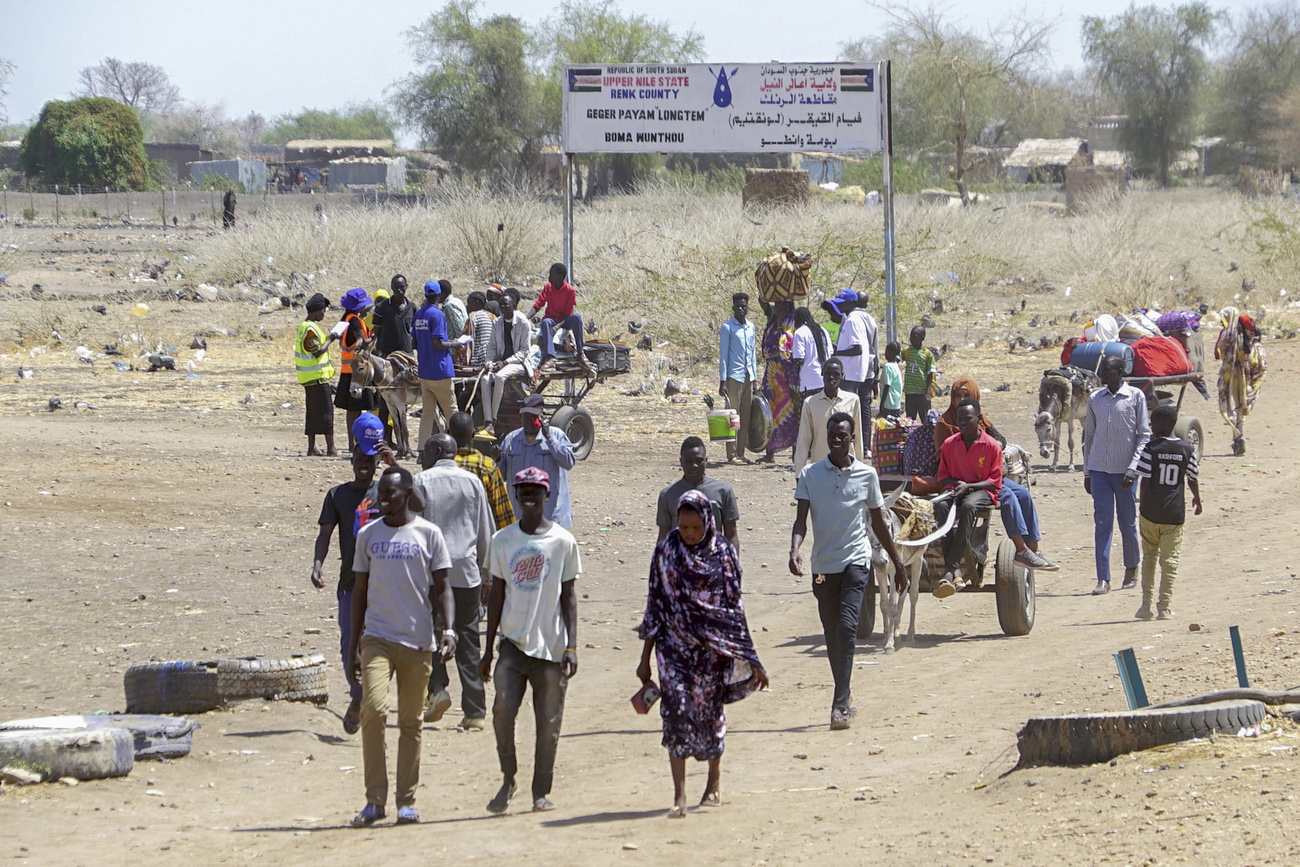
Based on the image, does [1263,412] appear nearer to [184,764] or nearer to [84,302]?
[184,764]

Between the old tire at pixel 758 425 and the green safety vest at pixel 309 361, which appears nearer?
the green safety vest at pixel 309 361

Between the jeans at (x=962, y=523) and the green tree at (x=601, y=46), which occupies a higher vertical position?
the green tree at (x=601, y=46)

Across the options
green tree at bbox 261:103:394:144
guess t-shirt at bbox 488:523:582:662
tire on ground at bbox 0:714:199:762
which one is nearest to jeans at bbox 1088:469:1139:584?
guess t-shirt at bbox 488:523:582:662

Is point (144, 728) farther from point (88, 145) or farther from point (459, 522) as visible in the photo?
point (88, 145)

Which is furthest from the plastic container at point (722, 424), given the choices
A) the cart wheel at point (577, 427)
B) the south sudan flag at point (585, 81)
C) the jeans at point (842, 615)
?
the jeans at point (842, 615)

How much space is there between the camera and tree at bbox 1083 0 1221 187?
64625 mm

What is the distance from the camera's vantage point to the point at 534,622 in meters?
6.04

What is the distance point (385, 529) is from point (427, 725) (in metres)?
2.05

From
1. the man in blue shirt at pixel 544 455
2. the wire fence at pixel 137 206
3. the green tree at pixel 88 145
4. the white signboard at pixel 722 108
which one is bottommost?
the man in blue shirt at pixel 544 455

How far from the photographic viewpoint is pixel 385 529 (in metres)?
6.11

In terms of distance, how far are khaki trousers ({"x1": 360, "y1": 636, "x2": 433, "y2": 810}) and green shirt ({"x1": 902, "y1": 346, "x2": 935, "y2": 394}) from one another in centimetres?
1008

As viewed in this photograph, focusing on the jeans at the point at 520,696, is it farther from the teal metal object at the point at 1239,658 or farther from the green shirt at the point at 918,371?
the green shirt at the point at 918,371

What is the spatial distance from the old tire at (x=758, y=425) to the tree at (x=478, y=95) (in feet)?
129

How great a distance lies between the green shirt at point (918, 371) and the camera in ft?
50.6
